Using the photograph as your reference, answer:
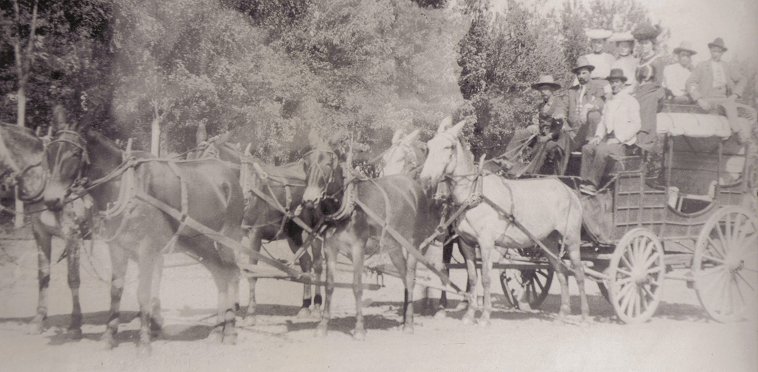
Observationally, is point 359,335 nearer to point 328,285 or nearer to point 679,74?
point 328,285

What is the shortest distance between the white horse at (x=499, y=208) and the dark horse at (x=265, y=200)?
1696 millimetres

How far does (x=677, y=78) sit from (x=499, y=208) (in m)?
3.38

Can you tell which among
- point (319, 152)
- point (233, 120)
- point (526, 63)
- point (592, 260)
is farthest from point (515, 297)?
point (526, 63)

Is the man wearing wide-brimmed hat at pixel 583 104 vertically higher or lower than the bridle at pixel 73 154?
higher

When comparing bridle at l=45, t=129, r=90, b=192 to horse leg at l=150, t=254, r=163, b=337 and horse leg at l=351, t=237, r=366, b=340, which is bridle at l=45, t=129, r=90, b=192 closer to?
horse leg at l=150, t=254, r=163, b=337

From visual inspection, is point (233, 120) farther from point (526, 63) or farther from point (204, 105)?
point (526, 63)

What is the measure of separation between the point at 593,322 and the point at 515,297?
1511 mm

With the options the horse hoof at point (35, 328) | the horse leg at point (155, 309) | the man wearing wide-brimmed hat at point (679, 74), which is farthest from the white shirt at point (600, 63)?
the horse hoof at point (35, 328)

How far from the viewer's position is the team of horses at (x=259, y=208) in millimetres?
5996

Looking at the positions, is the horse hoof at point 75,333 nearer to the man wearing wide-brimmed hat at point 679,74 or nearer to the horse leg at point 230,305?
the horse leg at point 230,305

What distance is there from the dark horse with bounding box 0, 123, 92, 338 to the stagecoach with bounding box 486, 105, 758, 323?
→ 4.84 meters

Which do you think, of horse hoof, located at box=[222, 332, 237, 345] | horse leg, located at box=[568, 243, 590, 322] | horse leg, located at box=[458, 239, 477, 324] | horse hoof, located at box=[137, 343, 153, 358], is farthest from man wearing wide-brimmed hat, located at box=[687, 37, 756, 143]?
horse hoof, located at box=[137, 343, 153, 358]

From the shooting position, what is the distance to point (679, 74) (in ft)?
29.7

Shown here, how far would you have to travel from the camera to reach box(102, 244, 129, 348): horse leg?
6.07 m
